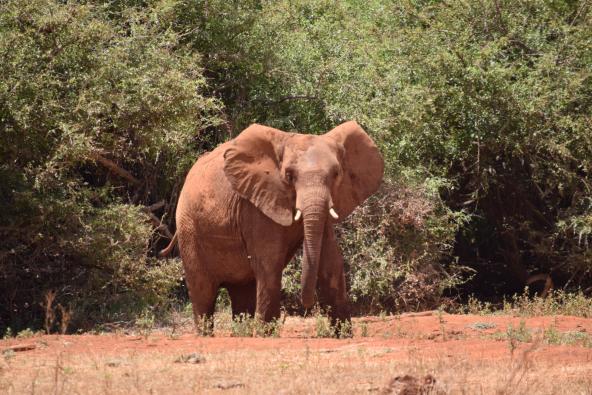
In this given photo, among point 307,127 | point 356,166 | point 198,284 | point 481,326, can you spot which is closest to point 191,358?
point 356,166

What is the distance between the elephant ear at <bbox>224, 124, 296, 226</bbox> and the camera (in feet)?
38.9

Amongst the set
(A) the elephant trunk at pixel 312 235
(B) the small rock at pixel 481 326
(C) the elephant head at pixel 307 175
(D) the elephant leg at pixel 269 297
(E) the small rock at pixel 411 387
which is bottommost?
(E) the small rock at pixel 411 387

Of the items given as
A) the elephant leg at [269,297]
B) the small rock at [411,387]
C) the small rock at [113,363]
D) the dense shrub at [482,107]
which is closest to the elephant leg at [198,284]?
the elephant leg at [269,297]

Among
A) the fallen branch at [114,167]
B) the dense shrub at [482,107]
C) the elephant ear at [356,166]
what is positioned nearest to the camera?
the elephant ear at [356,166]

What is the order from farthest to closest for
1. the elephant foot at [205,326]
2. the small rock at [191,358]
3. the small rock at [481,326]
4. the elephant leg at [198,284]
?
the elephant leg at [198,284], the small rock at [481,326], the elephant foot at [205,326], the small rock at [191,358]

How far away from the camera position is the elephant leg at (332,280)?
11.6 metres

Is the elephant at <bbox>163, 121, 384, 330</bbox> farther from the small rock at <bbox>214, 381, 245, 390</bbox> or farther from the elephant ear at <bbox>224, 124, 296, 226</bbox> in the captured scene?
the small rock at <bbox>214, 381, 245, 390</bbox>

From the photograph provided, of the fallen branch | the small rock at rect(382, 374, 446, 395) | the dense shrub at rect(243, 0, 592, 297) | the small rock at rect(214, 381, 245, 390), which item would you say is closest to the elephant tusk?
the small rock at rect(214, 381, 245, 390)

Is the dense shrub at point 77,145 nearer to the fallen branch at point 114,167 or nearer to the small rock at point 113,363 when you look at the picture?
the fallen branch at point 114,167

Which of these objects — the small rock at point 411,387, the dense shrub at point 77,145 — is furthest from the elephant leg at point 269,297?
the small rock at point 411,387

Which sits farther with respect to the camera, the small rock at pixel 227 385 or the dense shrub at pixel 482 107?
the dense shrub at pixel 482 107

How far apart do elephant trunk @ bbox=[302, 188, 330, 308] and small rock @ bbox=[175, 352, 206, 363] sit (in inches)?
73.9

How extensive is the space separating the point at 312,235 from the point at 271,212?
759 mm

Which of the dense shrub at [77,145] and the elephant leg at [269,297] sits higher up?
the dense shrub at [77,145]
